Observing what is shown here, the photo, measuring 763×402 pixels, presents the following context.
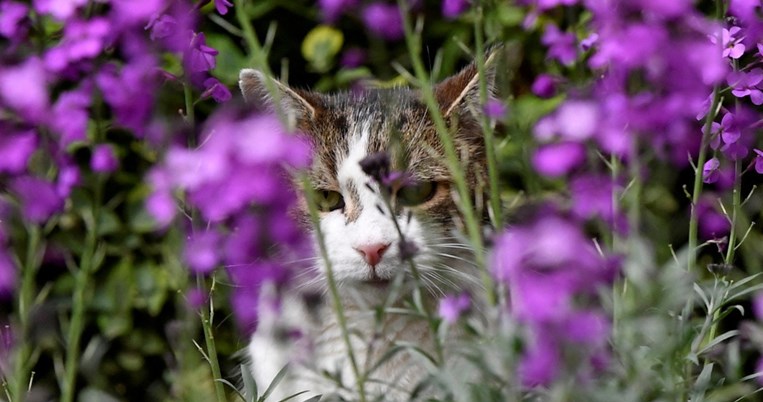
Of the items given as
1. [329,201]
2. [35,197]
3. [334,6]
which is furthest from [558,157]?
[329,201]

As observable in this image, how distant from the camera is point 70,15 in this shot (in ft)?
5.60

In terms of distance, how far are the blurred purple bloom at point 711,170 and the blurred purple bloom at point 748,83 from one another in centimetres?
16

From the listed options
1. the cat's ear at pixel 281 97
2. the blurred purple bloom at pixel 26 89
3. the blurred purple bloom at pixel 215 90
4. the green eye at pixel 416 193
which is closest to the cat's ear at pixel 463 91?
the green eye at pixel 416 193

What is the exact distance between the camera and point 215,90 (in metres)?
2.07

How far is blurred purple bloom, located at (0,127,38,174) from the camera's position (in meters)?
1.54

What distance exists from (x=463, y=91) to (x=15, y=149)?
135cm

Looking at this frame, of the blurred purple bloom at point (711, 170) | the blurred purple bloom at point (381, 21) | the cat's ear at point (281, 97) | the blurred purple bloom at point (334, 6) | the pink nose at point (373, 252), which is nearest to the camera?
the blurred purple bloom at point (334, 6)

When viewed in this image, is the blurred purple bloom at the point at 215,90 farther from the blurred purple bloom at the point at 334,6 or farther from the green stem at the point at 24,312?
the blurred purple bloom at the point at 334,6

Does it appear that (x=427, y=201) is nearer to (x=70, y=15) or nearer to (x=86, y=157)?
(x=70, y=15)

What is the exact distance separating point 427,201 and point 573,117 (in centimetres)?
160

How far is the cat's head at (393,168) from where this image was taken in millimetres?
2543

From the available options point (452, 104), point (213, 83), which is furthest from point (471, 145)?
point (213, 83)

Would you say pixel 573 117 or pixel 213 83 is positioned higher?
pixel 573 117

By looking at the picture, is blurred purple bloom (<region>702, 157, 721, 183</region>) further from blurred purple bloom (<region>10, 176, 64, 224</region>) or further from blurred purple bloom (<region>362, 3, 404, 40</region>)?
blurred purple bloom (<region>10, 176, 64, 224</region>)
